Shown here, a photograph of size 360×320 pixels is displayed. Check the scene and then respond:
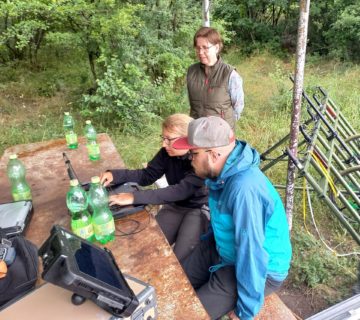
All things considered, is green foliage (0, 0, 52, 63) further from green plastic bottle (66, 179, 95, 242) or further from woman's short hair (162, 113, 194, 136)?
green plastic bottle (66, 179, 95, 242)

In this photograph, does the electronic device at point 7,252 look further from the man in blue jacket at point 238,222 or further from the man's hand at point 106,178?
the man in blue jacket at point 238,222

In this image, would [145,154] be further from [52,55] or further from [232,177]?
[52,55]

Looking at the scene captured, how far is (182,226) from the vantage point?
8.05ft

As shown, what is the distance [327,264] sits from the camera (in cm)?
294

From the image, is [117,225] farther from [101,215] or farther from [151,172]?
[151,172]

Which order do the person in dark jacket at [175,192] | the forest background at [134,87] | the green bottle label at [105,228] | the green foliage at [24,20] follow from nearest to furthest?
the green bottle label at [105,228] → the person in dark jacket at [175,192] → the forest background at [134,87] → the green foliage at [24,20]

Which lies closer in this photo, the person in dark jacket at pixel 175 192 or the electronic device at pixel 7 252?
the electronic device at pixel 7 252

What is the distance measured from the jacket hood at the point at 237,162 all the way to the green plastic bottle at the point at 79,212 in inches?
26.6

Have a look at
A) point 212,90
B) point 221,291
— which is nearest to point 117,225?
point 221,291

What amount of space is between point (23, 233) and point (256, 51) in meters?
9.98

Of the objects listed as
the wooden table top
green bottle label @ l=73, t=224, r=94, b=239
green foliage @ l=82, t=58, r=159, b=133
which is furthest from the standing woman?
green bottle label @ l=73, t=224, r=94, b=239

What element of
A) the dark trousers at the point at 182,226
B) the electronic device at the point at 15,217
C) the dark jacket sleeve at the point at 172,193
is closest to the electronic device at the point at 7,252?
the electronic device at the point at 15,217

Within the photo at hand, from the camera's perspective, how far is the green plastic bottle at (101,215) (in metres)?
1.76

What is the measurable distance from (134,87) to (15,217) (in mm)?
3941
